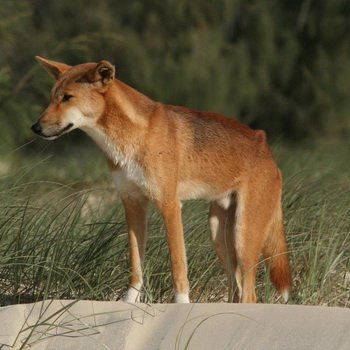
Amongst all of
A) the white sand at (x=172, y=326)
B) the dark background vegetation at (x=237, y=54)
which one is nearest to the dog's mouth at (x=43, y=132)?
the white sand at (x=172, y=326)

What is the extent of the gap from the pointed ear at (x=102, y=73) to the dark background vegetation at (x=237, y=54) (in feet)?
49.0

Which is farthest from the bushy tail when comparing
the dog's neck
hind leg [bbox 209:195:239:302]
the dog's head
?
the dog's head

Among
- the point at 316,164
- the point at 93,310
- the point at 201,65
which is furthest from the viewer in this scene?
the point at 201,65

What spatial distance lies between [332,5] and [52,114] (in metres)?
Answer: 16.5

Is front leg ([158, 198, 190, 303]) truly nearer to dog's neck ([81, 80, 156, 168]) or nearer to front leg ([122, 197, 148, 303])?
front leg ([122, 197, 148, 303])

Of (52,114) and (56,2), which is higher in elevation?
(52,114)

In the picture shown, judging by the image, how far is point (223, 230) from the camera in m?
6.25

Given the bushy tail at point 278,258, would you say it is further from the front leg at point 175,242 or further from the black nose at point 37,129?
the black nose at point 37,129

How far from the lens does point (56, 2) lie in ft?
75.0

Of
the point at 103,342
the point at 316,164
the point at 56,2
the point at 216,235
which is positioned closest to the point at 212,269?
the point at 216,235

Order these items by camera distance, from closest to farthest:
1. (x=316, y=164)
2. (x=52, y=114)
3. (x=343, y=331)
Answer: (x=343, y=331)
(x=52, y=114)
(x=316, y=164)

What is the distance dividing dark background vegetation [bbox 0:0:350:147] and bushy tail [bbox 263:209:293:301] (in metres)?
14.6

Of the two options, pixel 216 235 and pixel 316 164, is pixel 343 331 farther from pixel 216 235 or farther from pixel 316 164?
pixel 316 164

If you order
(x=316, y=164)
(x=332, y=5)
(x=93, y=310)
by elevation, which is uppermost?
(x=93, y=310)
